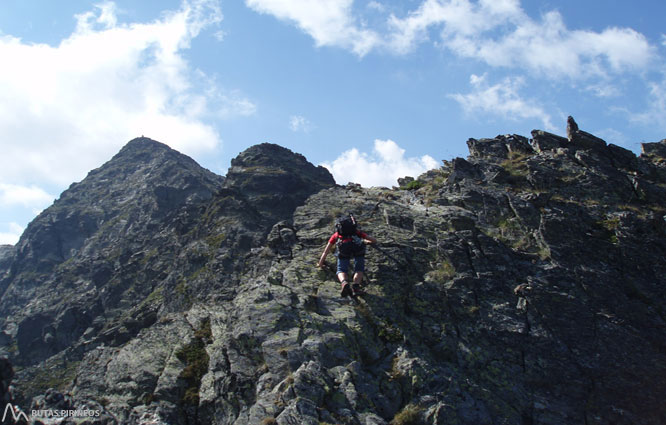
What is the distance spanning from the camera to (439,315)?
66.2ft

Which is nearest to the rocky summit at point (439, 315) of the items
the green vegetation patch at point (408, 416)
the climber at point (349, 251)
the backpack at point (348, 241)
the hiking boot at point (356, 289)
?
the green vegetation patch at point (408, 416)

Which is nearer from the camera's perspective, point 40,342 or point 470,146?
point 470,146

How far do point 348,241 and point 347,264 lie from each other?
1117 mm

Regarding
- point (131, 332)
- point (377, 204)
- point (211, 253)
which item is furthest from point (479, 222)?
point (131, 332)

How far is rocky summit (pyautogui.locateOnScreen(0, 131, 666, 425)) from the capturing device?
16828 mm

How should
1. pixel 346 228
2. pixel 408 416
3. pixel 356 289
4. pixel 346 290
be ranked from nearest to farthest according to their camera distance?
pixel 408 416, pixel 356 289, pixel 346 290, pixel 346 228

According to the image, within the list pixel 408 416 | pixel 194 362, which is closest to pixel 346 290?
pixel 408 416

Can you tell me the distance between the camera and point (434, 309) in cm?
2042

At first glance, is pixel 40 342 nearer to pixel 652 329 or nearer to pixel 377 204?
pixel 377 204

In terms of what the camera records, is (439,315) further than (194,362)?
No

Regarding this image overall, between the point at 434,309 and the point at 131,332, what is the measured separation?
78.8 ft

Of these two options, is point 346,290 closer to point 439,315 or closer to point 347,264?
point 347,264

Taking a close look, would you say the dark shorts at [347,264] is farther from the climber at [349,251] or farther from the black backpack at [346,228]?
the black backpack at [346,228]

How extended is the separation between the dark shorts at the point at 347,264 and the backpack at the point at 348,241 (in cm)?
19
